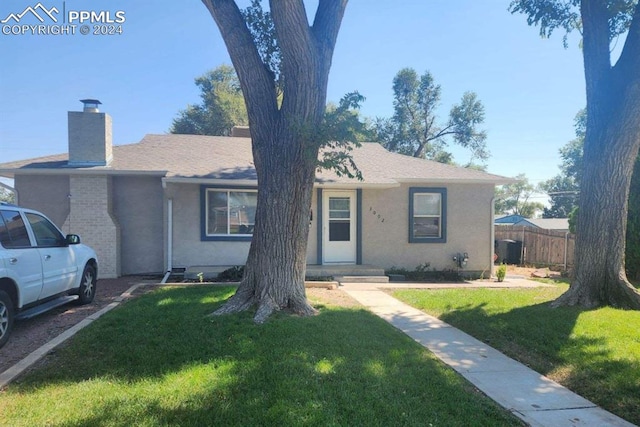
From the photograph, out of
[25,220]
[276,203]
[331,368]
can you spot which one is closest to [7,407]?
[331,368]

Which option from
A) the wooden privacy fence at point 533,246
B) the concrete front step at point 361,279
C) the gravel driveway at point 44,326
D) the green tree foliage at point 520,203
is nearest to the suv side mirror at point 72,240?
the gravel driveway at point 44,326

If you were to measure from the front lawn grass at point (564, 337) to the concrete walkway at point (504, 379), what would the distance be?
189mm

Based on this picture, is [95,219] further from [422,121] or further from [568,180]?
[568,180]

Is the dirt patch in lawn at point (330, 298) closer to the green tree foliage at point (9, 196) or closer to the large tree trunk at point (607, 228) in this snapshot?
the large tree trunk at point (607, 228)

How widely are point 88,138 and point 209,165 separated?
3.35 m

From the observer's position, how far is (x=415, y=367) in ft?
14.6

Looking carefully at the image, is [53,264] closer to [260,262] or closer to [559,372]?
[260,262]

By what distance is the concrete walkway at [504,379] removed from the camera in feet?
11.6

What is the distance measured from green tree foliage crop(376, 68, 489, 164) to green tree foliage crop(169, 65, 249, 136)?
1220 cm

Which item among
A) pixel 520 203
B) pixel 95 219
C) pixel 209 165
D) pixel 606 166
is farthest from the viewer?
pixel 520 203

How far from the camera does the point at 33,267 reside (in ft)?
18.6

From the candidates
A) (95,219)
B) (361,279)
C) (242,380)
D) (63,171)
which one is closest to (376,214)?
(361,279)

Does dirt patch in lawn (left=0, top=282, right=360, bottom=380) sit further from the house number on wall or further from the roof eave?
the house number on wall

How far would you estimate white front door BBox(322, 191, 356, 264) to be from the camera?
1184 centimetres
